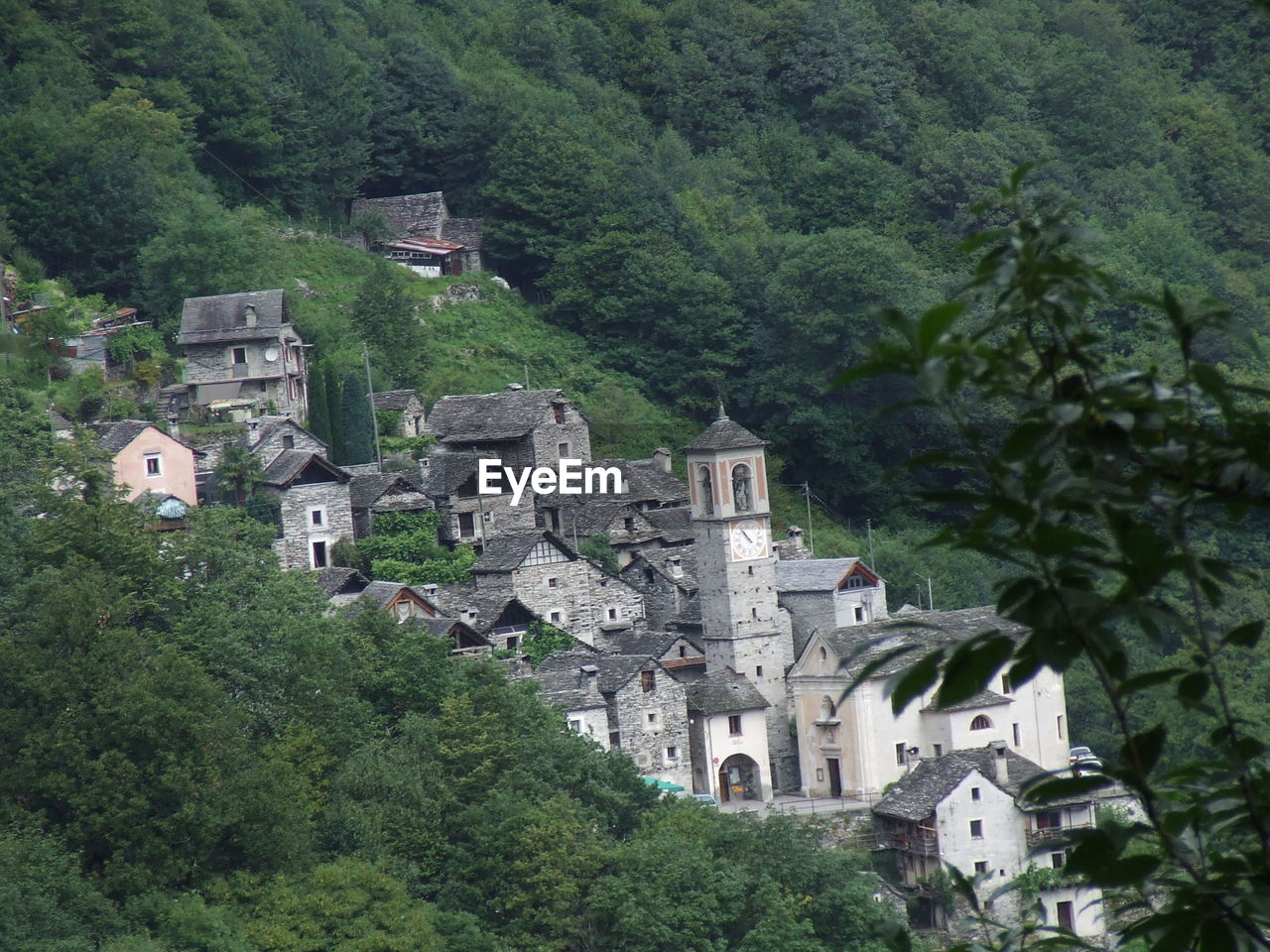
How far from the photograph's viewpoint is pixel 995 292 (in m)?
3.63

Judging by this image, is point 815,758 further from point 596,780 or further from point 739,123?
point 739,123

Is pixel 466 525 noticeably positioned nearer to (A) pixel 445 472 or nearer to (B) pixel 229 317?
(A) pixel 445 472

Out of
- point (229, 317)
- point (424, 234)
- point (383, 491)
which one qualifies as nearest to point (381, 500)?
point (383, 491)

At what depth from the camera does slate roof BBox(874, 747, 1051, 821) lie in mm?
35000

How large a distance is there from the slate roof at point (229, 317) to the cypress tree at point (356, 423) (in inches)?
83.0

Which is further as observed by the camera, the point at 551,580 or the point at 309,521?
the point at 309,521

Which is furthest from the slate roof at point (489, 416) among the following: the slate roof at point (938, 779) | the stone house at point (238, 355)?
the slate roof at point (938, 779)

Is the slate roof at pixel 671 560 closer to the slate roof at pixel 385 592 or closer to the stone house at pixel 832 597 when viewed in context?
the stone house at pixel 832 597

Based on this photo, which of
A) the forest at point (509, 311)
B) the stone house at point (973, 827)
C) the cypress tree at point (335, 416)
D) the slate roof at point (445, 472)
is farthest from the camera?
the cypress tree at point (335, 416)

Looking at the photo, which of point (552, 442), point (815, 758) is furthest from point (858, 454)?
point (815, 758)

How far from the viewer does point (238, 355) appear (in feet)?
145

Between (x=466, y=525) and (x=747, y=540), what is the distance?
7.19m

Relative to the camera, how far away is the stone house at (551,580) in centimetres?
3909

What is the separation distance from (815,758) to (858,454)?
15886mm
